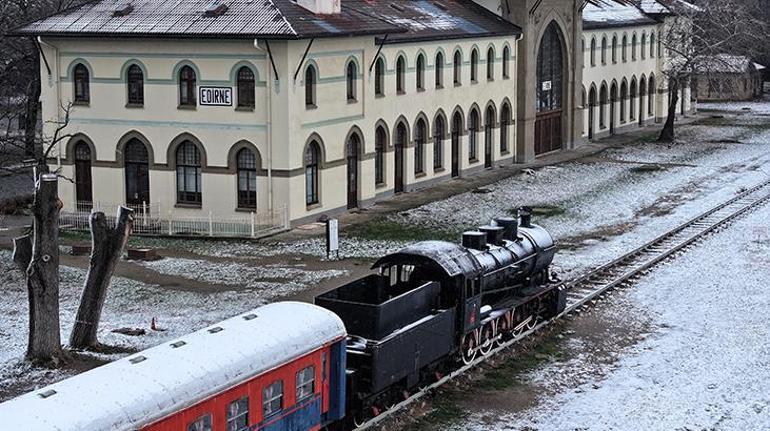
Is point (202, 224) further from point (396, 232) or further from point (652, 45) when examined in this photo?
point (652, 45)

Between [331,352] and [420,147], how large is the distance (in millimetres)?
33634

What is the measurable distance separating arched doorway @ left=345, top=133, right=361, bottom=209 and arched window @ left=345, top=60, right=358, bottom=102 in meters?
1.53

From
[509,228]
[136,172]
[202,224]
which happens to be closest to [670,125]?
[202,224]

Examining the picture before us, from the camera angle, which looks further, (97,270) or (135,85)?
(135,85)

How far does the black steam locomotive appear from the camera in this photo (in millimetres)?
20297

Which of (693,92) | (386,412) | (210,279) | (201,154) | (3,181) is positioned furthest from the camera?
(693,92)

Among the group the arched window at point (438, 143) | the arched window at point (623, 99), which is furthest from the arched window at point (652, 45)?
the arched window at point (438, 143)

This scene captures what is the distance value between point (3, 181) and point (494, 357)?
37.2 m

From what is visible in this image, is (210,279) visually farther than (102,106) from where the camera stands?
No

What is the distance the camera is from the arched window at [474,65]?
55.9m

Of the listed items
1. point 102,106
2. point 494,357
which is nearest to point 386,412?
point 494,357

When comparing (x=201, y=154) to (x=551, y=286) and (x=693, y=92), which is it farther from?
(x=693, y=92)

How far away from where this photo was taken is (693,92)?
9156 centimetres

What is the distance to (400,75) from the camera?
1945 inches
